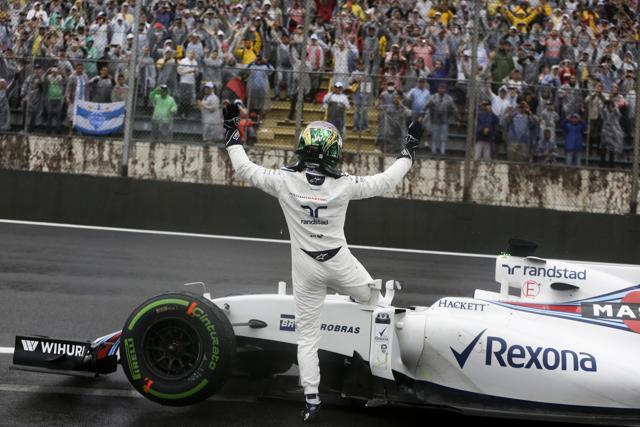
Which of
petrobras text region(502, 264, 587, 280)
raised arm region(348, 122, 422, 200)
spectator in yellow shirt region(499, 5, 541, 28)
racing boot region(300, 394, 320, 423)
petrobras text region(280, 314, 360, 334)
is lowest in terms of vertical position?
racing boot region(300, 394, 320, 423)

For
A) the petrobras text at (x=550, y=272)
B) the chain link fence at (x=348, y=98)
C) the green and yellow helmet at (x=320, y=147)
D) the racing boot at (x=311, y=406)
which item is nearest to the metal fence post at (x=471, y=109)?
the chain link fence at (x=348, y=98)

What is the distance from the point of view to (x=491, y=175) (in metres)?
14.8

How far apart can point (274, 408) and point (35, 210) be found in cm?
924

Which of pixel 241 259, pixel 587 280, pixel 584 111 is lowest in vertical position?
pixel 241 259

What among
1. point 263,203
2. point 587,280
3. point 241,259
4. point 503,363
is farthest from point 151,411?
point 263,203

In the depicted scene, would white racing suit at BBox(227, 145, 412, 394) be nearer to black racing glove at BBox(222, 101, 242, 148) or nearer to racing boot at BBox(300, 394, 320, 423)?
racing boot at BBox(300, 394, 320, 423)

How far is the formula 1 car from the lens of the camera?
20.4 feet

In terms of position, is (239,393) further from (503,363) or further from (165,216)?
(165,216)

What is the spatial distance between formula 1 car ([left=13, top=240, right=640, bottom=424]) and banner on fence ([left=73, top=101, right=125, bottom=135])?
8.57 m

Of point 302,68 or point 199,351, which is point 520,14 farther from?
point 199,351

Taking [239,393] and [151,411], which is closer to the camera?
[151,411]

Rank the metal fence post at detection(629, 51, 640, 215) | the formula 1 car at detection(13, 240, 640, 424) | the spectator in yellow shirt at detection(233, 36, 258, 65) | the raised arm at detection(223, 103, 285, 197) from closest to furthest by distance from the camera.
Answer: the formula 1 car at detection(13, 240, 640, 424) < the raised arm at detection(223, 103, 285, 197) < the metal fence post at detection(629, 51, 640, 215) < the spectator in yellow shirt at detection(233, 36, 258, 65)

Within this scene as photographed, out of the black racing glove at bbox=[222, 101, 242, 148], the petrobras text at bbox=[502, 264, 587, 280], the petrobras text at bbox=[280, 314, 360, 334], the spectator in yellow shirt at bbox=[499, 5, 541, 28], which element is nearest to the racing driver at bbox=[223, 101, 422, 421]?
the petrobras text at bbox=[280, 314, 360, 334]

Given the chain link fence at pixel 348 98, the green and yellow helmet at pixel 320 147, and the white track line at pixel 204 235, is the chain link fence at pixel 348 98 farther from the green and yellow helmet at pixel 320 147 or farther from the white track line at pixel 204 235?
the green and yellow helmet at pixel 320 147
